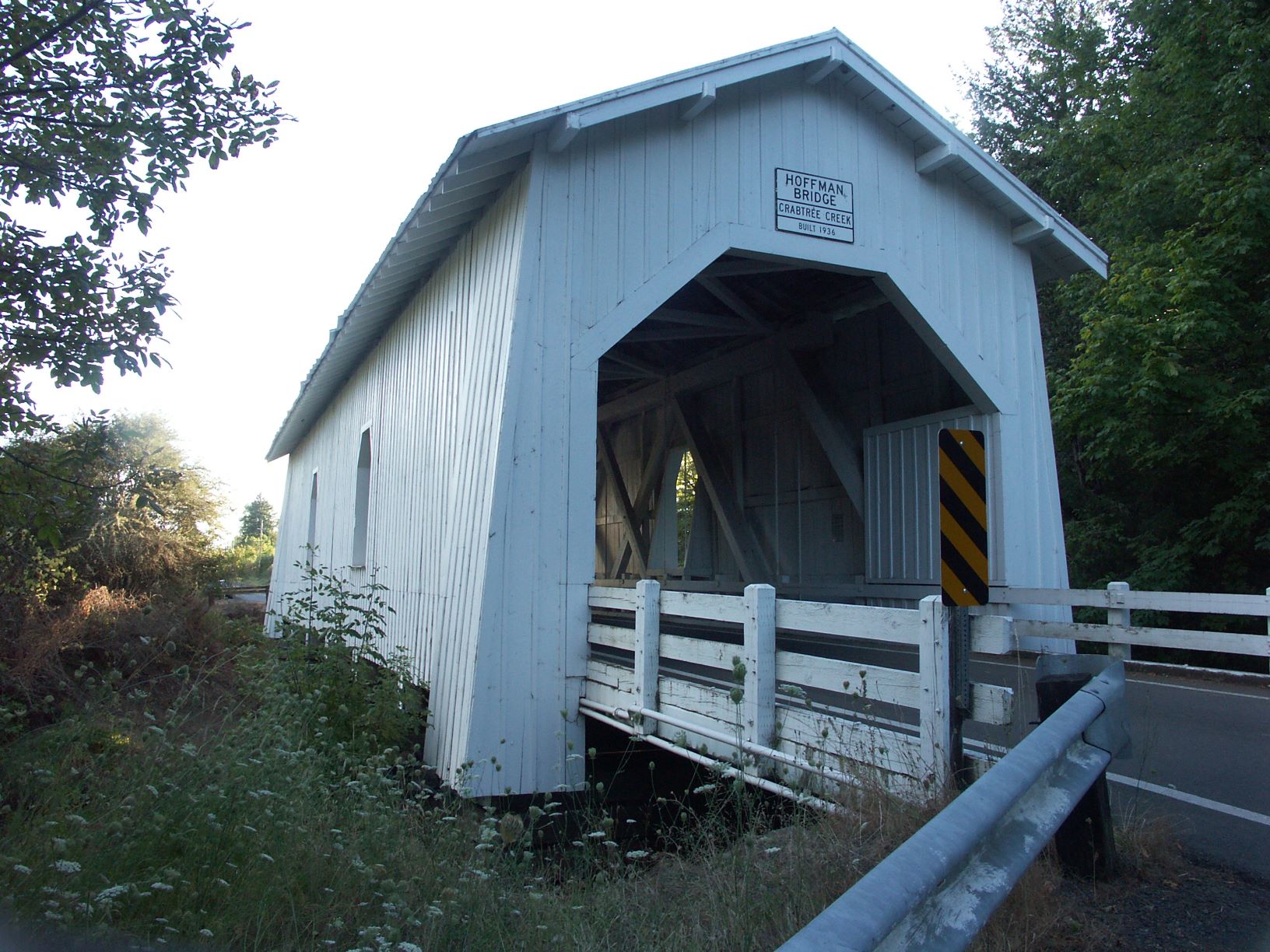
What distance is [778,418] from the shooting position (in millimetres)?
14945

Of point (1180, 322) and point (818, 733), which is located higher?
point (1180, 322)

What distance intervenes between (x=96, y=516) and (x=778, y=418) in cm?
1091

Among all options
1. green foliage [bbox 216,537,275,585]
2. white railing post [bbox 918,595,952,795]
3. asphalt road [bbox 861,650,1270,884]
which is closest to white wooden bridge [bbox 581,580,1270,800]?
white railing post [bbox 918,595,952,795]

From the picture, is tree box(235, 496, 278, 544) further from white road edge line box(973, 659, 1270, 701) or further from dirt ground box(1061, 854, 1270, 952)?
dirt ground box(1061, 854, 1270, 952)

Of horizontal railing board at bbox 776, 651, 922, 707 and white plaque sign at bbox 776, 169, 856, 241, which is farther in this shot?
white plaque sign at bbox 776, 169, 856, 241

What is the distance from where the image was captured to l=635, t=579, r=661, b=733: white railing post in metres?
6.34

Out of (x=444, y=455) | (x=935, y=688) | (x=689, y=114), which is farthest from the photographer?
(x=444, y=455)

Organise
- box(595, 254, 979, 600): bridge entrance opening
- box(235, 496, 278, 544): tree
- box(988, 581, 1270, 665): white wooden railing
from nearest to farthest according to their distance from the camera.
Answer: box(988, 581, 1270, 665): white wooden railing → box(595, 254, 979, 600): bridge entrance opening → box(235, 496, 278, 544): tree

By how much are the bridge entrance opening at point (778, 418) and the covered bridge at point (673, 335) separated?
56 mm

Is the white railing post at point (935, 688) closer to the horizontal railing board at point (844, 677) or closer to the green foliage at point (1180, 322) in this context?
the horizontal railing board at point (844, 677)

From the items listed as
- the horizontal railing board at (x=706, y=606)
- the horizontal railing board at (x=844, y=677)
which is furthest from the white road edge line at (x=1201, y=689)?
the horizontal railing board at (x=706, y=606)

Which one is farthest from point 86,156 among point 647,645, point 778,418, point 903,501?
point 778,418

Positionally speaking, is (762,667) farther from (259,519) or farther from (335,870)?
(259,519)

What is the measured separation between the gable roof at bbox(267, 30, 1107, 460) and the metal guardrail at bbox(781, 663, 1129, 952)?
5631 mm
